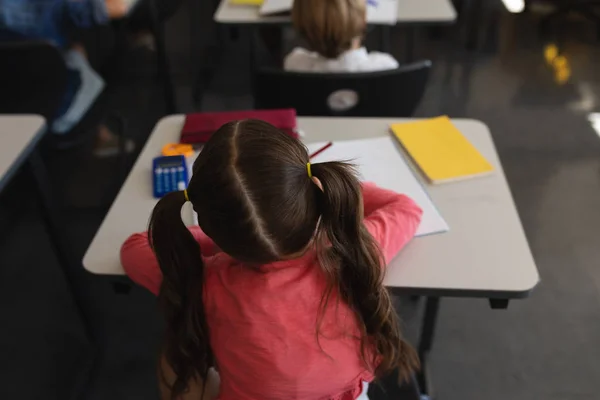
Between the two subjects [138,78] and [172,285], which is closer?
[172,285]

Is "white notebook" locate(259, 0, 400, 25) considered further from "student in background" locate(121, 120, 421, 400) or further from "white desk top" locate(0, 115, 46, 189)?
"student in background" locate(121, 120, 421, 400)

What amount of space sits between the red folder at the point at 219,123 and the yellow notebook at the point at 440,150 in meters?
0.24

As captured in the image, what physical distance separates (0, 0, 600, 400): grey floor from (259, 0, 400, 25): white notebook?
75cm

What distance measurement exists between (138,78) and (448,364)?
2.20 m

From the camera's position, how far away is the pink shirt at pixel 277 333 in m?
0.78

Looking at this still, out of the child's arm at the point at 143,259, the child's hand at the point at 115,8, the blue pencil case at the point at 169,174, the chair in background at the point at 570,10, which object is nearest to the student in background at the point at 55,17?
the child's hand at the point at 115,8

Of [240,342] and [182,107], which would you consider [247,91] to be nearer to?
[182,107]

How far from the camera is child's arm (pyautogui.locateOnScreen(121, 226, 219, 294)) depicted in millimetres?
928

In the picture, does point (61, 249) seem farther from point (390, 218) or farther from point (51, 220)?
point (390, 218)

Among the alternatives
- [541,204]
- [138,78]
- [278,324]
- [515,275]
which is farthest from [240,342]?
[138,78]

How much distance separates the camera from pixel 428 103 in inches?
109


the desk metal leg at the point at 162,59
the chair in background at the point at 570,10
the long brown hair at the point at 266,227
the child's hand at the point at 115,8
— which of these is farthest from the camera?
the chair in background at the point at 570,10

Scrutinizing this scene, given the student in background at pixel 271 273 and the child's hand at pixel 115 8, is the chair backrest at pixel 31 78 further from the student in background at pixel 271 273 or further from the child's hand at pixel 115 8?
the student in background at pixel 271 273

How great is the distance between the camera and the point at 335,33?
1613 millimetres
